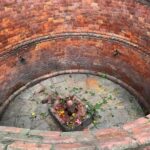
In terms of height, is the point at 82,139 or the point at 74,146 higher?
the point at 82,139

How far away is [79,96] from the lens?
32.4ft

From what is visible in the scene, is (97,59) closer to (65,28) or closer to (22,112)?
(65,28)

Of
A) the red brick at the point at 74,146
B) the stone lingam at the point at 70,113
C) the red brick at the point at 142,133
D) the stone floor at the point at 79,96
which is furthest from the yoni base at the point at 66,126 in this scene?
the red brick at the point at 74,146

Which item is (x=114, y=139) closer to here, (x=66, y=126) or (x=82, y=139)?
(x=82, y=139)

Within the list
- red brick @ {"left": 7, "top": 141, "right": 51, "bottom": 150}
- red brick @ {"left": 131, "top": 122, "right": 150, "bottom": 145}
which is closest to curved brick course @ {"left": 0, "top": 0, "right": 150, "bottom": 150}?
red brick @ {"left": 131, "top": 122, "right": 150, "bottom": 145}

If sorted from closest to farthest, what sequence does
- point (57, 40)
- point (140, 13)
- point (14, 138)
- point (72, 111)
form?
point (14, 138), point (140, 13), point (72, 111), point (57, 40)

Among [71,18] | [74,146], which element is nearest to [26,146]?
[74,146]

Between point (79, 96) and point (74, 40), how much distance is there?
1761mm

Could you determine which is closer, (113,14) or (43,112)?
(113,14)

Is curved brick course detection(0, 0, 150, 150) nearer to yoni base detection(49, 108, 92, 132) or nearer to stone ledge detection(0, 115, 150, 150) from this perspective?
yoni base detection(49, 108, 92, 132)

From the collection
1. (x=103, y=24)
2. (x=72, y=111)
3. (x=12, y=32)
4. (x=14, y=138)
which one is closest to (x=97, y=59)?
(x=103, y=24)

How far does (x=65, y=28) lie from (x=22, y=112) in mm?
2850

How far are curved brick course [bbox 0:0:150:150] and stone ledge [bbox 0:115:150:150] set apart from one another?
4.56 m

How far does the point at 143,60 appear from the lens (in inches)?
359
